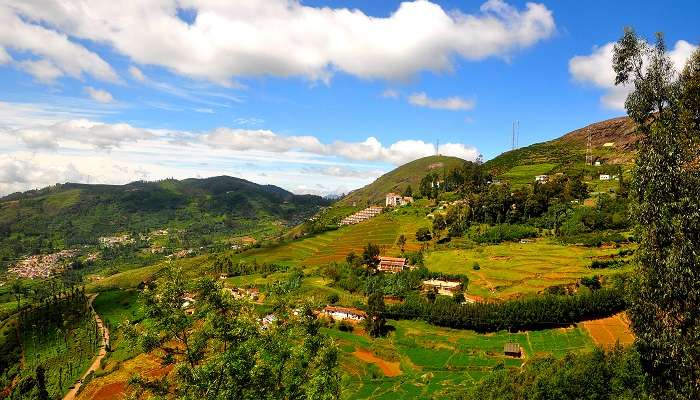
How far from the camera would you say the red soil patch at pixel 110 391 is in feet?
247

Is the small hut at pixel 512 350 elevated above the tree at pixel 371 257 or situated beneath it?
situated beneath

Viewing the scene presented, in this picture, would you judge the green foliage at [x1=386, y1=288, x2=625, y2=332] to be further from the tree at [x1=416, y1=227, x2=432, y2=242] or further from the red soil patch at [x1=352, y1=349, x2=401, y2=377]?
the tree at [x1=416, y1=227, x2=432, y2=242]

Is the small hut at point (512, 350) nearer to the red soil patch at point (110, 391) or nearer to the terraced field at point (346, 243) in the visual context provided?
the terraced field at point (346, 243)

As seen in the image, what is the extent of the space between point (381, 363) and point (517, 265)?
43.3 m

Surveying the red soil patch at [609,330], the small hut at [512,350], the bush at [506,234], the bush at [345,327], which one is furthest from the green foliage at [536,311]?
the bush at [506,234]

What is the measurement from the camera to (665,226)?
17859 mm

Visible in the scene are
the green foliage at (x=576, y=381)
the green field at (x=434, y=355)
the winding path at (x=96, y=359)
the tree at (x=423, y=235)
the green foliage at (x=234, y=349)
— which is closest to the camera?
the green foliage at (x=234, y=349)

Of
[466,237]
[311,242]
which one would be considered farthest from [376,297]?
[311,242]

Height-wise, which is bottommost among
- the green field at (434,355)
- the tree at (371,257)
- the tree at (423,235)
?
the green field at (434,355)

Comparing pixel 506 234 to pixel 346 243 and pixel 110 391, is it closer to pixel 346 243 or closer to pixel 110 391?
pixel 346 243

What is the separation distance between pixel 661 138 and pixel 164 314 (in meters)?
21.6

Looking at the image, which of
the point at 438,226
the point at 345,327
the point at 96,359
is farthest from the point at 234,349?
the point at 438,226

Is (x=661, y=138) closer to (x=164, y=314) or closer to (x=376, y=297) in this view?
(x=164, y=314)

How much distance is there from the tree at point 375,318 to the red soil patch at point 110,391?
149 ft
